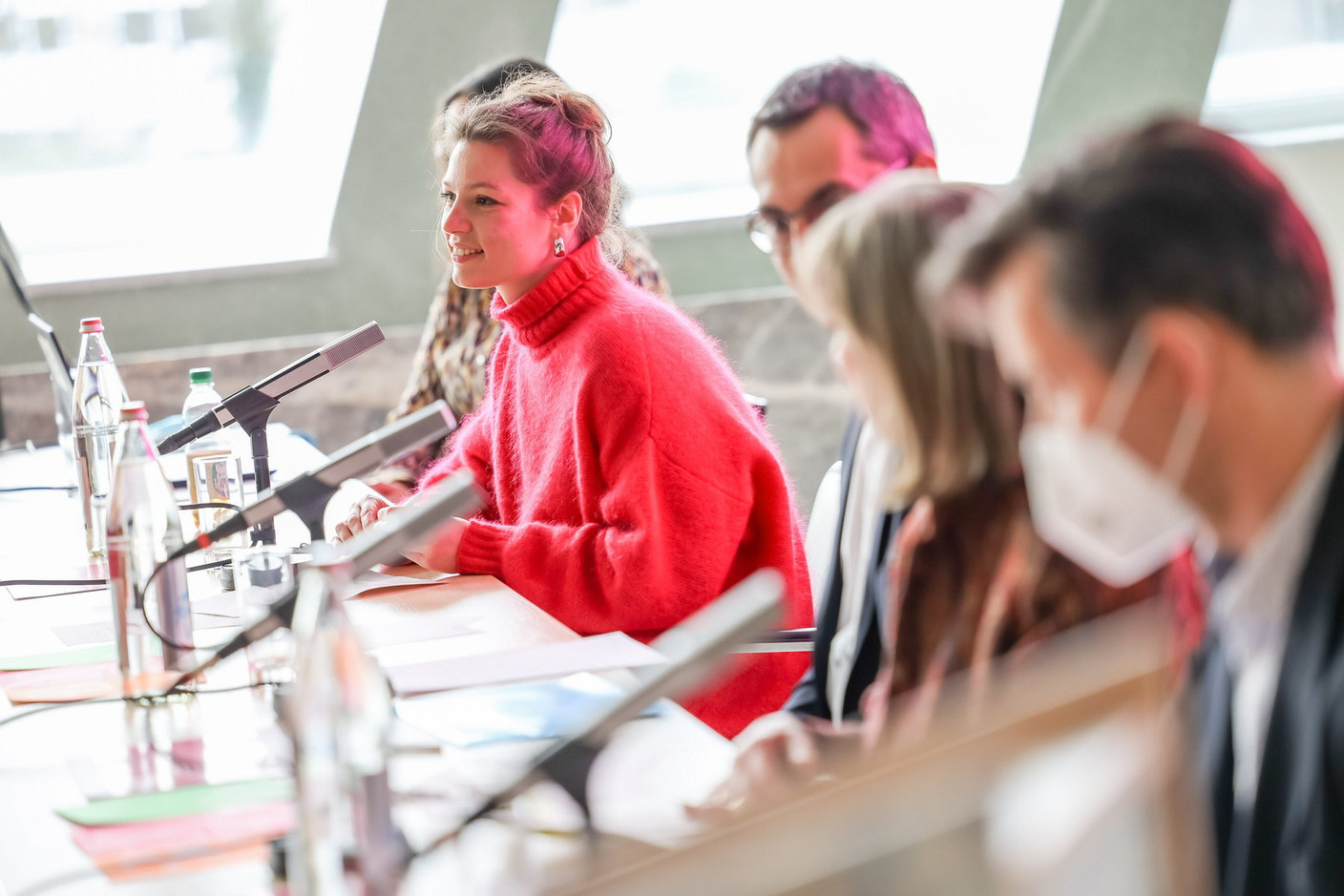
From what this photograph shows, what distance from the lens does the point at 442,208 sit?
2330mm

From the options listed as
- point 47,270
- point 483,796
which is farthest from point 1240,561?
point 47,270

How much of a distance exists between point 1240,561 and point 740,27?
147 inches

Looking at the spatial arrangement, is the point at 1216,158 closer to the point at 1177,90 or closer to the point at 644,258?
the point at 644,258

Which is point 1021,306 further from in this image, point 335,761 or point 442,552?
point 442,552

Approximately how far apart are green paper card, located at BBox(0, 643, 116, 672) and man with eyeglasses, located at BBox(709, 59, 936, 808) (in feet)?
2.62

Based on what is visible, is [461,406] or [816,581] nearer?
[816,581]

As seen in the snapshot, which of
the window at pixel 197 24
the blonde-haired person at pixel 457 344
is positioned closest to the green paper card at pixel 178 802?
the blonde-haired person at pixel 457 344

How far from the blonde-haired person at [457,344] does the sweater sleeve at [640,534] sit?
1.84 feet

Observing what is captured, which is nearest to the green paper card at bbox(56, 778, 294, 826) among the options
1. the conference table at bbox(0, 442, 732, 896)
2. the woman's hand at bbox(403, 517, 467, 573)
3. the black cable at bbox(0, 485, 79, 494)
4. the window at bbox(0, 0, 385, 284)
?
the conference table at bbox(0, 442, 732, 896)

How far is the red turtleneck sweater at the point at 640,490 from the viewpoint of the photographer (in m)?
1.93

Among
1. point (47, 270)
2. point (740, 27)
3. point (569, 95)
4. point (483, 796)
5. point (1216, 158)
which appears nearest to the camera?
point (1216, 158)

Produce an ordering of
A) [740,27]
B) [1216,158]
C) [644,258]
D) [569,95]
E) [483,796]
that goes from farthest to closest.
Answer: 1. [740,27]
2. [644,258]
3. [569,95]
4. [483,796]
5. [1216,158]

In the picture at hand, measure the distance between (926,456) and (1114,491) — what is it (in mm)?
209

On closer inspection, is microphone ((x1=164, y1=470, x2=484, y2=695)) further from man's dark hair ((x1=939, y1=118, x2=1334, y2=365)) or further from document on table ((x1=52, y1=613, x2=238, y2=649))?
document on table ((x1=52, y1=613, x2=238, y2=649))
